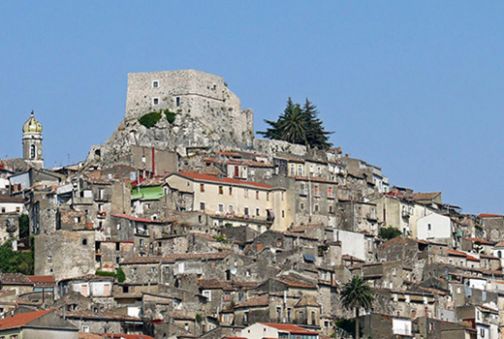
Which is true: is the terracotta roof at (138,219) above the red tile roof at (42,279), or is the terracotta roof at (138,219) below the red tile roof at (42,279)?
above

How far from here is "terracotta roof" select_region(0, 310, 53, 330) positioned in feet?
280

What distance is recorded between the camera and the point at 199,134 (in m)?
129

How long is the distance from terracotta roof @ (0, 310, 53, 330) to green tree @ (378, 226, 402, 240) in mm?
38923

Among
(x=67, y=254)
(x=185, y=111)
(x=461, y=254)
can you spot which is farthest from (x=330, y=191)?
(x=67, y=254)

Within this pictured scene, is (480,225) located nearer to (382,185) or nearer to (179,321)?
(382,185)

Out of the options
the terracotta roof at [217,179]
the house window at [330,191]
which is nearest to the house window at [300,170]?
the house window at [330,191]

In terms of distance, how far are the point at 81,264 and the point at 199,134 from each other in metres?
25.6

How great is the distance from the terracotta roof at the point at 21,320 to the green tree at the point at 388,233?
1532 inches

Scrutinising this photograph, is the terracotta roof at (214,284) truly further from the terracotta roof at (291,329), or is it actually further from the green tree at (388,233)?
the green tree at (388,233)

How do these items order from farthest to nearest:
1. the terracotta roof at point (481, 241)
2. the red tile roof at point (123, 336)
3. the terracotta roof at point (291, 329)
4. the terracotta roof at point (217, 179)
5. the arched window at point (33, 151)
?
the arched window at point (33, 151) → the terracotta roof at point (481, 241) → the terracotta roof at point (217, 179) → the terracotta roof at point (291, 329) → the red tile roof at point (123, 336)

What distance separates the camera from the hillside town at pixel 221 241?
97.9m

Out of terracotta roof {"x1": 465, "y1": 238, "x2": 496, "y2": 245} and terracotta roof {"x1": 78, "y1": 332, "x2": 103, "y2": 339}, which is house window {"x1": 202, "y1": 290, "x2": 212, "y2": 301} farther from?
terracotta roof {"x1": 465, "y1": 238, "x2": 496, "y2": 245}

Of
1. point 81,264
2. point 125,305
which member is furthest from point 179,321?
point 81,264

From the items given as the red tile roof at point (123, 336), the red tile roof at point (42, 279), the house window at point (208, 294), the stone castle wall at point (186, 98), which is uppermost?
the stone castle wall at point (186, 98)
